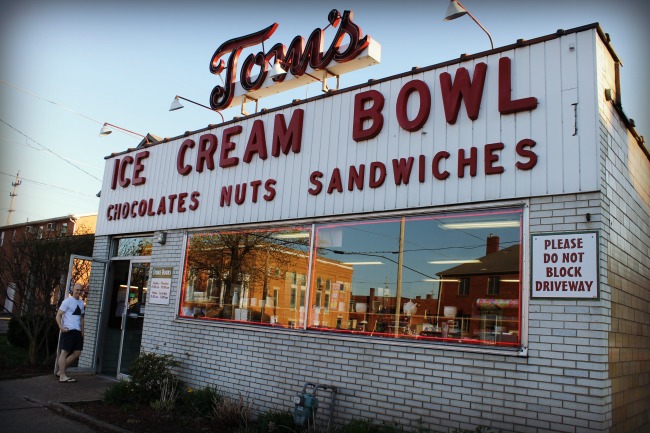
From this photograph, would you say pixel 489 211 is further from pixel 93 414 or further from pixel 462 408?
pixel 93 414

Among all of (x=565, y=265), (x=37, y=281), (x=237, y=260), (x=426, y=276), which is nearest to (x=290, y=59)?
(x=237, y=260)

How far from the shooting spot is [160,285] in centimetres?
1057

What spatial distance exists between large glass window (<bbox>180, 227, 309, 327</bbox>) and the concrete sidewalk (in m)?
2.27

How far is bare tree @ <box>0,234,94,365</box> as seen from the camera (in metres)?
12.8

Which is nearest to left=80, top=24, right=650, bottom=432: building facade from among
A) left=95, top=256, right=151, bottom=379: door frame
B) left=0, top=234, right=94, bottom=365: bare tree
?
left=95, top=256, right=151, bottom=379: door frame

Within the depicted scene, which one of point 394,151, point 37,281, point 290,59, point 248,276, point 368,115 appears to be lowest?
point 37,281

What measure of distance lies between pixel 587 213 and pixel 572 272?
638mm

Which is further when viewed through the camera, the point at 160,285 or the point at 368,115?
the point at 160,285

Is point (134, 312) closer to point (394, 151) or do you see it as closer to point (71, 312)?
point (71, 312)

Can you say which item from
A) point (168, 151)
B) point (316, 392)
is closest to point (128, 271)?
point (168, 151)

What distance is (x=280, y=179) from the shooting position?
8.86 m

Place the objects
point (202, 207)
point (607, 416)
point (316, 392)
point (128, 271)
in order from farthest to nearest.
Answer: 1. point (128, 271)
2. point (202, 207)
3. point (316, 392)
4. point (607, 416)

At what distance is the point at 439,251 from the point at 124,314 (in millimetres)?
7419

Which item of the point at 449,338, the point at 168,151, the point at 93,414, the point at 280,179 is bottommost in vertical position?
the point at 93,414
